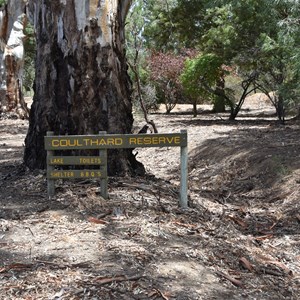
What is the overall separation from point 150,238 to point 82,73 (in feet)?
9.20

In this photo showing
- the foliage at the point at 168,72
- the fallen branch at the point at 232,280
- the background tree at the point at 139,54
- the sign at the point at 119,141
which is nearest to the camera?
the fallen branch at the point at 232,280

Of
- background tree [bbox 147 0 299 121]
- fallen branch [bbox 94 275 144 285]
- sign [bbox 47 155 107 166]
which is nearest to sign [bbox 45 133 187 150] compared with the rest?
sign [bbox 47 155 107 166]

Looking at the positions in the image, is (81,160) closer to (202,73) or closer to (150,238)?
(150,238)

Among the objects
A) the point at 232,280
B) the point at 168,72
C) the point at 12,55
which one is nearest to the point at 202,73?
the point at 168,72

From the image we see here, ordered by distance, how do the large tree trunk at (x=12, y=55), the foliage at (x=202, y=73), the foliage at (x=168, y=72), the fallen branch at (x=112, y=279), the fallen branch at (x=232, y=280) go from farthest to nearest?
the foliage at (x=168, y=72)
the large tree trunk at (x=12, y=55)
the foliage at (x=202, y=73)
the fallen branch at (x=232, y=280)
the fallen branch at (x=112, y=279)

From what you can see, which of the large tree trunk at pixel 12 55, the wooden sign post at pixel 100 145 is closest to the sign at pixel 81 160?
the wooden sign post at pixel 100 145

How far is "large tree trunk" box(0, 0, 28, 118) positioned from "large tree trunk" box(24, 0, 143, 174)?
14.3 m

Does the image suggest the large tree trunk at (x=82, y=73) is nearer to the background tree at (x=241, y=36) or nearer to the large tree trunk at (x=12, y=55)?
the background tree at (x=241, y=36)

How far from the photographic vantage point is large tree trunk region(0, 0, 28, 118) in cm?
2078

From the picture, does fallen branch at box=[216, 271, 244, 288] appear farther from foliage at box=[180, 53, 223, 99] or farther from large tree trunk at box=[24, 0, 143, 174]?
foliage at box=[180, 53, 223, 99]

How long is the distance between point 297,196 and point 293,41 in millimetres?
4187

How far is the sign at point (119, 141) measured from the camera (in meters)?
5.86

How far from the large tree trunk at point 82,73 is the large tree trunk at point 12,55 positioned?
561 inches

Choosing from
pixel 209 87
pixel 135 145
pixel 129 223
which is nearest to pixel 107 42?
pixel 135 145
